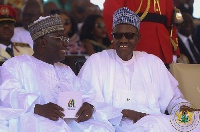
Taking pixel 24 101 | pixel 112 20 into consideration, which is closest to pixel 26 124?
pixel 24 101

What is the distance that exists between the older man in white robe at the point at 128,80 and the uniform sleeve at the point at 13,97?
0.88 meters

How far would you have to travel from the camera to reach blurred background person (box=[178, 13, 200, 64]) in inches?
360

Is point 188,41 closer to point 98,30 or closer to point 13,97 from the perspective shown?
point 98,30

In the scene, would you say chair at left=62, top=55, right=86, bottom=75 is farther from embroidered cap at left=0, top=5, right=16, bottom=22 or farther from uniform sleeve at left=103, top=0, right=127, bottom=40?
embroidered cap at left=0, top=5, right=16, bottom=22

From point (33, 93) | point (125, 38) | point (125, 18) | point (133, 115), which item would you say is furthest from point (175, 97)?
point (33, 93)

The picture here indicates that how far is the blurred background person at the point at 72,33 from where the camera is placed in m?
9.05

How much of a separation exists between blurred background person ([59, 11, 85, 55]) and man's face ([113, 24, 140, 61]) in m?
3.00

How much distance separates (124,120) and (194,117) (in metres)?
0.78

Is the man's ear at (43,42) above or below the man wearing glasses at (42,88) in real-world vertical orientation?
above

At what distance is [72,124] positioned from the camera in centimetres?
540

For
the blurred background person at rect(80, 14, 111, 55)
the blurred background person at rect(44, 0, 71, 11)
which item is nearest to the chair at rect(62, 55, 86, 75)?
the blurred background person at rect(80, 14, 111, 55)

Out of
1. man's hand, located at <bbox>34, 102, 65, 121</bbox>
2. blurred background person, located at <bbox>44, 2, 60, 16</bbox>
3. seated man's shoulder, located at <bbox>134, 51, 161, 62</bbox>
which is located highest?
blurred background person, located at <bbox>44, 2, 60, 16</bbox>

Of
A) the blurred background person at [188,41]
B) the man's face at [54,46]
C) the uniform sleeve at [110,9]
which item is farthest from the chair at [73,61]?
the blurred background person at [188,41]

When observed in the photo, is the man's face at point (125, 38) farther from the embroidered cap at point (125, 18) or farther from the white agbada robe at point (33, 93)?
the white agbada robe at point (33, 93)
